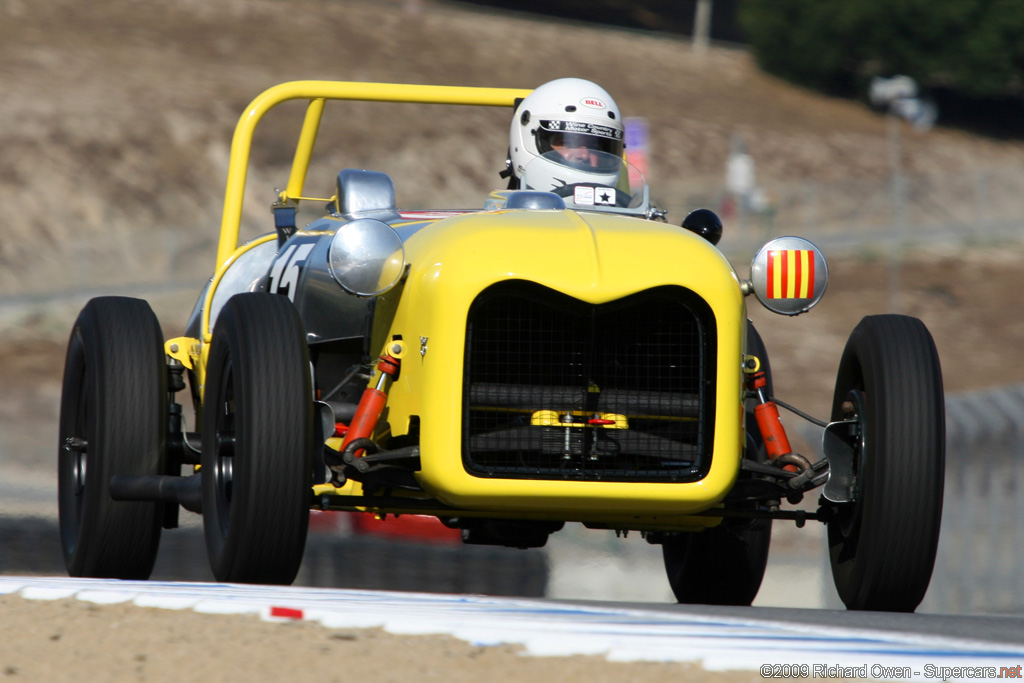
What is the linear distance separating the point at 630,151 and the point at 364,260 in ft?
48.2

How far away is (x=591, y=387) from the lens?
18.1ft

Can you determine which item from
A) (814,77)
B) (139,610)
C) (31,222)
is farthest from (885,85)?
(139,610)

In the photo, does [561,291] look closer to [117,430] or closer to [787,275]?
[787,275]

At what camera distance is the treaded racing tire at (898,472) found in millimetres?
5645

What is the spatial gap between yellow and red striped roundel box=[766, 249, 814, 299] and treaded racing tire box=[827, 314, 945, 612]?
0.33 meters

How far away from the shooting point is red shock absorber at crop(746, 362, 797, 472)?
594cm

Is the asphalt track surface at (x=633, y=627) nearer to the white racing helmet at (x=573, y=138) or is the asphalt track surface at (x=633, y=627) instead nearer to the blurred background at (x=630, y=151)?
the white racing helmet at (x=573, y=138)

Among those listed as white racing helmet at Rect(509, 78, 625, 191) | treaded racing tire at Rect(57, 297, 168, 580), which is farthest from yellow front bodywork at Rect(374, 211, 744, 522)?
white racing helmet at Rect(509, 78, 625, 191)

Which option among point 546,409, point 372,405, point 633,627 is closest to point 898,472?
point 546,409

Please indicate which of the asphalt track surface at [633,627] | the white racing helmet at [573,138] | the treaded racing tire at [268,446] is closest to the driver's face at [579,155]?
the white racing helmet at [573,138]

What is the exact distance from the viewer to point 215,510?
223 inches

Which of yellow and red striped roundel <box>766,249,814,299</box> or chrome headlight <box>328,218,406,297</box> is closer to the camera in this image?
chrome headlight <box>328,218,406,297</box>

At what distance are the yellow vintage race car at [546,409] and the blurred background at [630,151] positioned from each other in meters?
5.23

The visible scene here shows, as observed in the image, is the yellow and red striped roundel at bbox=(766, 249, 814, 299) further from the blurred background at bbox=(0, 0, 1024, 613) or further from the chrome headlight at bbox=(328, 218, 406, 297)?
the blurred background at bbox=(0, 0, 1024, 613)
